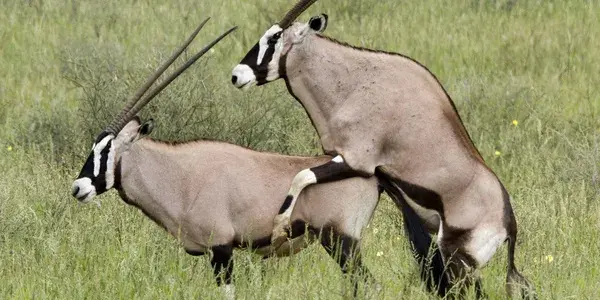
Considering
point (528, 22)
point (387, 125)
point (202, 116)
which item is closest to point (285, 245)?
point (387, 125)

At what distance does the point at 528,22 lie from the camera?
47.3 feet

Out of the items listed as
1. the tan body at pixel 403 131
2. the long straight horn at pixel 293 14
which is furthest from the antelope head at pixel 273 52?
the tan body at pixel 403 131

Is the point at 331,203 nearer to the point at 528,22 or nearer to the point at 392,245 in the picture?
the point at 392,245

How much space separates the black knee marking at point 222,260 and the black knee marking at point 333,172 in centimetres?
59

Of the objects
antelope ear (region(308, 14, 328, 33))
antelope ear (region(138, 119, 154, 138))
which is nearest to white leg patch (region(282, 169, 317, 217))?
antelope ear (region(308, 14, 328, 33))

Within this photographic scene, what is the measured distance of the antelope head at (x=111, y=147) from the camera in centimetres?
684

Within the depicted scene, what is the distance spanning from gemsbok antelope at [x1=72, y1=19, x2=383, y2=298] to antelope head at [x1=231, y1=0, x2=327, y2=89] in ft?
0.70

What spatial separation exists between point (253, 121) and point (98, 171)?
3243 mm

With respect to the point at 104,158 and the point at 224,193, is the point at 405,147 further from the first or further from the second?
the point at 104,158

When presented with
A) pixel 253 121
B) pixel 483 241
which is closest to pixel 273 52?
pixel 483 241

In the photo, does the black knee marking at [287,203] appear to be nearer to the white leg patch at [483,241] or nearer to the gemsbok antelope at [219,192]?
the gemsbok antelope at [219,192]

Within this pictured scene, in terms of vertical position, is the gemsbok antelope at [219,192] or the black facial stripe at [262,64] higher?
the black facial stripe at [262,64]

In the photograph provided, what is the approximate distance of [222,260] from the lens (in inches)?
264

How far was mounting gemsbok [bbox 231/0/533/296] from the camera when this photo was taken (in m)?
6.40
